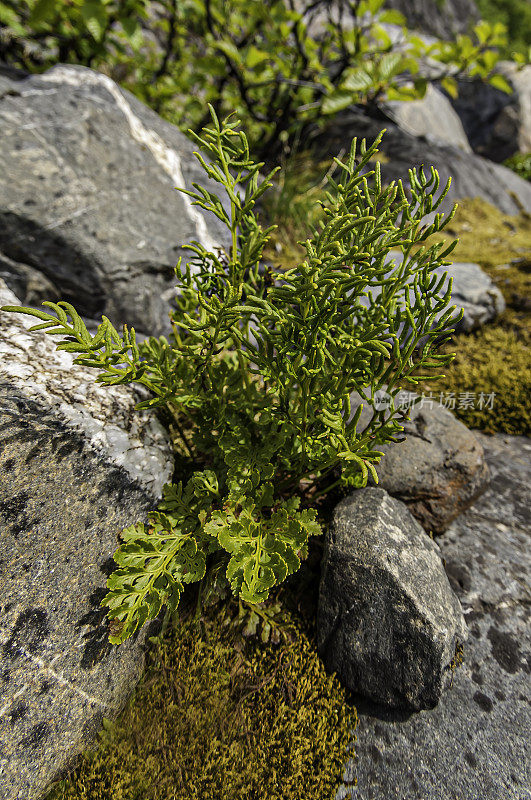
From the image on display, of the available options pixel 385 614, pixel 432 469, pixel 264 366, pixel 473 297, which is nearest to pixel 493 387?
pixel 473 297

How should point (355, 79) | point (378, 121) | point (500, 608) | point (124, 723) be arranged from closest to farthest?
point (124, 723) < point (500, 608) < point (355, 79) < point (378, 121)

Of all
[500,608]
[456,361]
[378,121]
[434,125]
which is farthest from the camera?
[434,125]

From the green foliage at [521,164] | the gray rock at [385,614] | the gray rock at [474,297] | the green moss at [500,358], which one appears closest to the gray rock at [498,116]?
the green foliage at [521,164]

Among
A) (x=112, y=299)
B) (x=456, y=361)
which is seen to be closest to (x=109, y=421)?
(x=112, y=299)

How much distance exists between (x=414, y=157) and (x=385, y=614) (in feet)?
26.1

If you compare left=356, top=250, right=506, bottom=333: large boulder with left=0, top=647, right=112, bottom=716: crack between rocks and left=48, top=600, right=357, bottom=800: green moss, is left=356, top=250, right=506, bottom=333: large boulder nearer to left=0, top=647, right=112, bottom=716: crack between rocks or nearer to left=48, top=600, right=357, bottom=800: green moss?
left=48, top=600, right=357, bottom=800: green moss

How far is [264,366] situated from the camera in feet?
6.93

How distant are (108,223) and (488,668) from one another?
399 cm

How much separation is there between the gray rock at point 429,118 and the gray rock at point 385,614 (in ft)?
29.9

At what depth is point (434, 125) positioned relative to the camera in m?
11.2

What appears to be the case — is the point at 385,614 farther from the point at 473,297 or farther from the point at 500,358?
the point at 473,297

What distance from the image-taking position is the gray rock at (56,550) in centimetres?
194

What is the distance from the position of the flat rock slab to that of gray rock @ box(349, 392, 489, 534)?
31 cm

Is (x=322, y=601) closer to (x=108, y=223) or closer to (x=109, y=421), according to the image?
(x=109, y=421)
